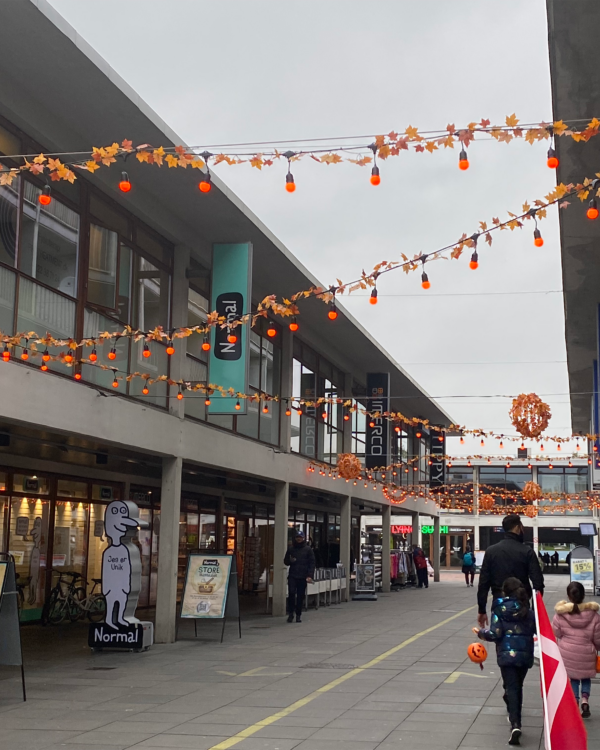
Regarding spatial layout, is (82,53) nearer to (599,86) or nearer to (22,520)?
(599,86)

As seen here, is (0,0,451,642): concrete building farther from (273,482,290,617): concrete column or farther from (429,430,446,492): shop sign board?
→ (429,430,446,492): shop sign board

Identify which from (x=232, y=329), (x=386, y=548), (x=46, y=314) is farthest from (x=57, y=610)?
(x=386, y=548)

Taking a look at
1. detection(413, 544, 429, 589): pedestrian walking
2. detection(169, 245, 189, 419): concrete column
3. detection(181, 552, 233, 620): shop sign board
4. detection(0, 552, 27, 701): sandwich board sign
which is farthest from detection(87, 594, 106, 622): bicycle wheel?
detection(413, 544, 429, 589): pedestrian walking

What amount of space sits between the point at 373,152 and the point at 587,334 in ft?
42.5

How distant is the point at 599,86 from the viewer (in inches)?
363

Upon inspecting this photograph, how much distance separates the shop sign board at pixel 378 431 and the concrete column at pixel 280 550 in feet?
24.7

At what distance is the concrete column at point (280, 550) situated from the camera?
21312 millimetres

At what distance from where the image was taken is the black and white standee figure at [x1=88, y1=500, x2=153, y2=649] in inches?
548

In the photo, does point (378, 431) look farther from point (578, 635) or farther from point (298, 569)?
point (578, 635)

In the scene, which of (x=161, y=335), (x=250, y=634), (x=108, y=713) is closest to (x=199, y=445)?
(x=250, y=634)

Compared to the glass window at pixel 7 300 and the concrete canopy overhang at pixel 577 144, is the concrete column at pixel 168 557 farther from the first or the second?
the concrete canopy overhang at pixel 577 144

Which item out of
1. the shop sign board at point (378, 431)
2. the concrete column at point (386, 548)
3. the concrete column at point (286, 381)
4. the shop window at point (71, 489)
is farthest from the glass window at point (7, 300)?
the concrete column at point (386, 548)

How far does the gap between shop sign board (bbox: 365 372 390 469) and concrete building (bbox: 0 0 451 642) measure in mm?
3155

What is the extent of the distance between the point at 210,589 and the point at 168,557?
0.91 metres
